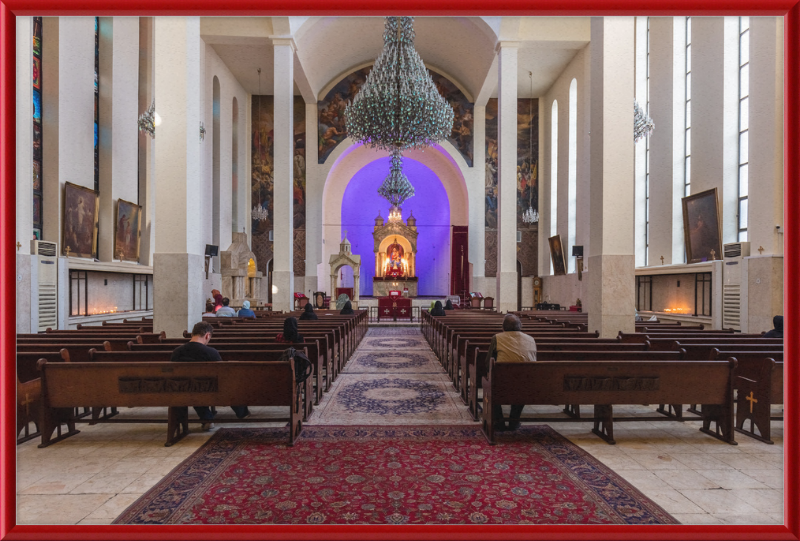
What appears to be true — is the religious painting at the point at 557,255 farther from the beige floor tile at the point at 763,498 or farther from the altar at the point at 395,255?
the beige floor tile at the point at 763,498

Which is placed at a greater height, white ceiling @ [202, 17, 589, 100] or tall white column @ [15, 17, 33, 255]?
white ceiling @ [202, 17, 589, 100]

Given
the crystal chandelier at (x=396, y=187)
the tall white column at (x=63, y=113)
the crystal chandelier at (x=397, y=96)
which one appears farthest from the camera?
the crystal chandelier at (x=396, y=187)

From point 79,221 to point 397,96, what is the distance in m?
7.73

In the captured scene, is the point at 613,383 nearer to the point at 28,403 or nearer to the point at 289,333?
the point at 289,333

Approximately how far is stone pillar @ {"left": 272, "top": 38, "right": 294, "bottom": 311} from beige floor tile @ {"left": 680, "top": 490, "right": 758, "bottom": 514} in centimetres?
1149

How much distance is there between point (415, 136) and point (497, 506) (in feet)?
31.4

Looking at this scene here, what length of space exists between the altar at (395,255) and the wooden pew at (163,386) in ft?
66.6

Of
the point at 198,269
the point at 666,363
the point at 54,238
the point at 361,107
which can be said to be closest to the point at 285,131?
the point at 361,107

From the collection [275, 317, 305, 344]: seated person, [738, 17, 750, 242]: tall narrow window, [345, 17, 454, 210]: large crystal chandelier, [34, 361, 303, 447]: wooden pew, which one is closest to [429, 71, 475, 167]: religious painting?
[345, 17, 454, 210]: large crystal chandelier

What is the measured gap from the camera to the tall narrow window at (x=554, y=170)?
1922 cm

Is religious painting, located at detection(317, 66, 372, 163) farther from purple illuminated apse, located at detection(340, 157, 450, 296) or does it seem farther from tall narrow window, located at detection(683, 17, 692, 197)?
tall narrow window, located at detection(683, 17, 692, 197)

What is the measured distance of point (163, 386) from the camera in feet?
Answer: 12.1

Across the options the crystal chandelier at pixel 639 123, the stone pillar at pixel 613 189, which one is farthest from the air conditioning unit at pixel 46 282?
the crystal chandelier at pixel 639 123

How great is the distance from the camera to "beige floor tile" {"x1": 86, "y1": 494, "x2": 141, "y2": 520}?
2.51 m
